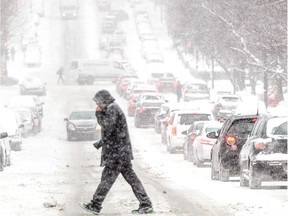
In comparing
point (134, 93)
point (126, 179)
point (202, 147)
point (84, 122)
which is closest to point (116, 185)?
point (126, 179)

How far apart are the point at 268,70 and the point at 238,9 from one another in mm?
9528

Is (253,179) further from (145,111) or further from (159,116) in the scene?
(145,111)

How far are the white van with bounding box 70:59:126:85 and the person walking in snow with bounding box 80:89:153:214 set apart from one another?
7719 cm

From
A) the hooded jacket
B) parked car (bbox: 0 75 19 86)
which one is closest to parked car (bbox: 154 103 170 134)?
the hooded jacket

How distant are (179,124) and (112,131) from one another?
26580 mm

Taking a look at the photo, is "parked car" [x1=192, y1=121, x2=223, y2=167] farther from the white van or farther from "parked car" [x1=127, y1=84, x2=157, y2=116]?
the white van

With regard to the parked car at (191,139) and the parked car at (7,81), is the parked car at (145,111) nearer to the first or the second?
the parked car at (191,139)

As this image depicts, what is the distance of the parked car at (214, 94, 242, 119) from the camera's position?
63438mm

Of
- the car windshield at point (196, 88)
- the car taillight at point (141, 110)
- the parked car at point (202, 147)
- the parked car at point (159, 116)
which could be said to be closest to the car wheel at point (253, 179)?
the parked car at point (202, 147)

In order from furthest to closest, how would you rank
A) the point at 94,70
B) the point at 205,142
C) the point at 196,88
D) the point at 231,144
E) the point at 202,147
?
the point at 94,70
the point at 196,88
the point at 205,142
the point at 202,147
the point at 231,144

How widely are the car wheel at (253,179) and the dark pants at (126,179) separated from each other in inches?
202

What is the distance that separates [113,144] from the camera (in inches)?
653

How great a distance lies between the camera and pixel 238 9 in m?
63.0

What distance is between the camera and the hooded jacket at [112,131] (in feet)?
54.1
